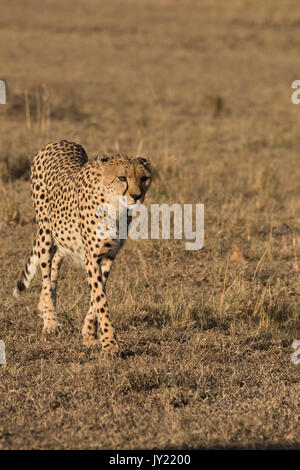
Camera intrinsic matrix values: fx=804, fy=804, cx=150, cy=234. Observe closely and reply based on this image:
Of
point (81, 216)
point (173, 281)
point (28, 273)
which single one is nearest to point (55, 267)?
point (28, 273)

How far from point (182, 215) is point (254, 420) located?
351cm

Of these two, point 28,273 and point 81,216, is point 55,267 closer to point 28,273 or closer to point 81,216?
point 28,273

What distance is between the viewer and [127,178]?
13.4ft

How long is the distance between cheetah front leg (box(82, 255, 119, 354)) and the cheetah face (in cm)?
41

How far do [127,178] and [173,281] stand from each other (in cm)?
173

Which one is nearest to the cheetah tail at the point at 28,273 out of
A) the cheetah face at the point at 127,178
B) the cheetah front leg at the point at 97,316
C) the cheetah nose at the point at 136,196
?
the cheetah front leg at the point at 97,316

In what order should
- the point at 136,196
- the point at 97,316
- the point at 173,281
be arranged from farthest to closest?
the point at 173,281 < the point at 97,316 < the point at 136,196

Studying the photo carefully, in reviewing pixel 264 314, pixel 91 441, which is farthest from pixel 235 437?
pixel 264 314

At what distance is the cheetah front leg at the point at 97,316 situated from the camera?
4.25m

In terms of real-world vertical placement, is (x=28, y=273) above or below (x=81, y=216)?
below

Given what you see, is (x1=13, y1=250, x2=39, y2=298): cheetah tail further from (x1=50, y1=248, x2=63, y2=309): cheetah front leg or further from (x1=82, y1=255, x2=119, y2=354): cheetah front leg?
(x1=82, y1=255, x2=119, y2=354): cheetah front leg

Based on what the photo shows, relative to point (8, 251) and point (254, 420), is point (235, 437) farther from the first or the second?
point (8, 251)

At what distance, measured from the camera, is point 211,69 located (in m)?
14.8
